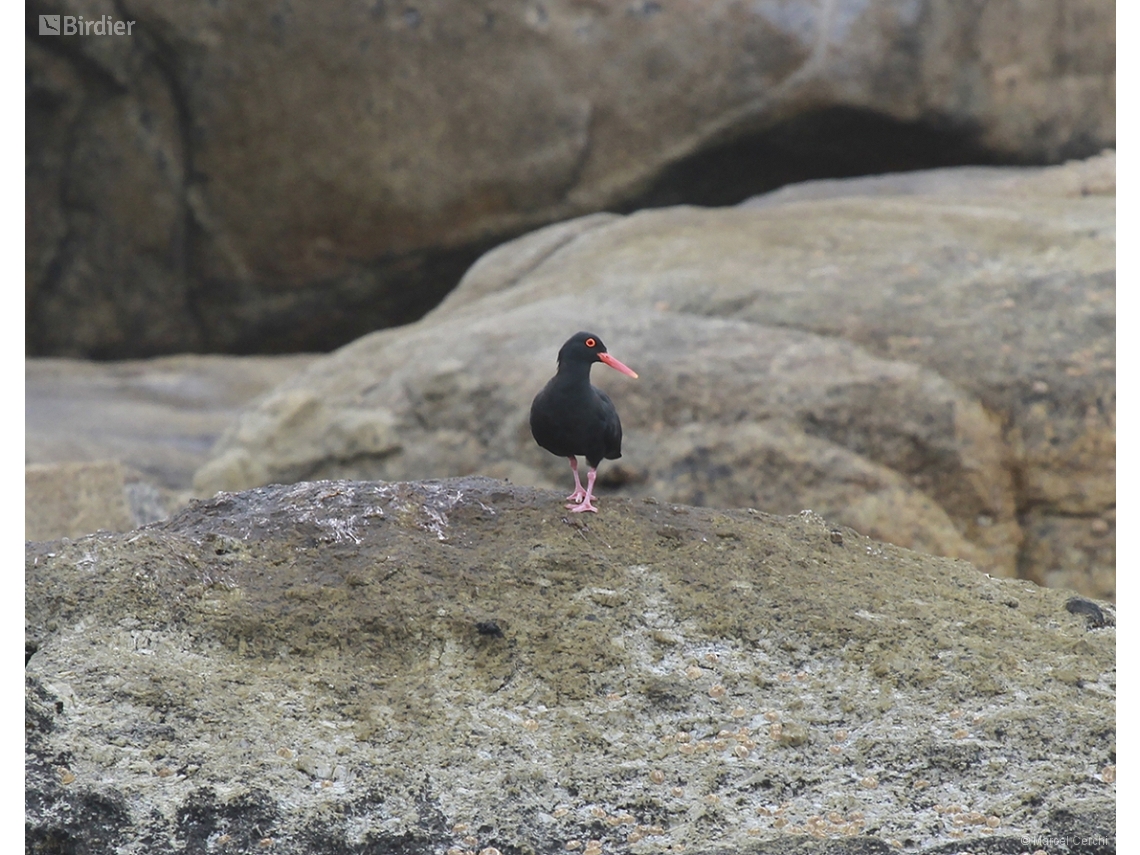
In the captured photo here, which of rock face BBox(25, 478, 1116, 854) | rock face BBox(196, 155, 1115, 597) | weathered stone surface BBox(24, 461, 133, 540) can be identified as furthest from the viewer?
weathered stone surface BBox(24, 461, 133, 540)

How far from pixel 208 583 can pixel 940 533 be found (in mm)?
5795

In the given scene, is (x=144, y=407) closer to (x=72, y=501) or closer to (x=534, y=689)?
(x=72, y=501)

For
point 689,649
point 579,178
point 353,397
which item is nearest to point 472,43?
point 579,178

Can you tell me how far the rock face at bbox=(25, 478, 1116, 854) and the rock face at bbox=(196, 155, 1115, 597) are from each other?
3.66 meters

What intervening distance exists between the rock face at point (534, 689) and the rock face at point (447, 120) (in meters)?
10.3

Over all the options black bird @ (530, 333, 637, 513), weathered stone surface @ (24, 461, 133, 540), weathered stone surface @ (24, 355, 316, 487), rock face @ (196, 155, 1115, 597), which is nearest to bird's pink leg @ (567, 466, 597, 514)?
black bird @ (530, 333, 637, 513)

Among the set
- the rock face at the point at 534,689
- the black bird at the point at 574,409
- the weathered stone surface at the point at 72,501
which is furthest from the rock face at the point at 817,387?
the black bird at the point at 574,409

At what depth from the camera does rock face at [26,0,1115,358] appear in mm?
14719

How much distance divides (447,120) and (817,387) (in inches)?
292

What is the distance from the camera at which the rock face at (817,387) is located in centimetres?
937

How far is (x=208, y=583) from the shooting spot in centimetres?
498

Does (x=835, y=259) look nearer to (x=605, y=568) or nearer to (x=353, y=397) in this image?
(x=353, y=397)

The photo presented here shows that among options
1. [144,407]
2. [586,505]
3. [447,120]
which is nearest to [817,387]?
[586,505]

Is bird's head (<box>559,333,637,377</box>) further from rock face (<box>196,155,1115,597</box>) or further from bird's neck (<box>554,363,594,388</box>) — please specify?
rock face (<box>196,155,1115,597</box>)
